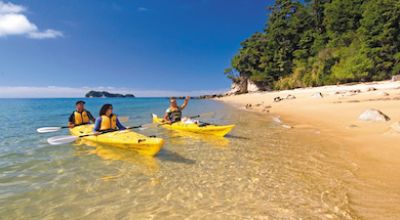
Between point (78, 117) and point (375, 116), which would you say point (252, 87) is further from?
point (78, 117)

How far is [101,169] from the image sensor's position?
576 centimetres

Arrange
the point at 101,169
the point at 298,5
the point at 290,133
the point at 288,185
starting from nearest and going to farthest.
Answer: the point at 288,185 < the point at 101,169 < the point at 290,133 < the point at 298,5

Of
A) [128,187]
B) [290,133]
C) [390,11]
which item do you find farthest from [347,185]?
[390,11]

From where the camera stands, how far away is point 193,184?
15.4 ft

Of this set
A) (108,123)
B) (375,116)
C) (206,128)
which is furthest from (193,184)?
(375,116)

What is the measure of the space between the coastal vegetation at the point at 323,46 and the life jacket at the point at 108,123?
112ft

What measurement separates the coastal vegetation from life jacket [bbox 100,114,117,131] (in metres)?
34.3

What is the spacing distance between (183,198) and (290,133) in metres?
6.94

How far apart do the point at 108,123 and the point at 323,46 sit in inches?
1790

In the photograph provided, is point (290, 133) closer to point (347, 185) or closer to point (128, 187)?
point (347, 185)

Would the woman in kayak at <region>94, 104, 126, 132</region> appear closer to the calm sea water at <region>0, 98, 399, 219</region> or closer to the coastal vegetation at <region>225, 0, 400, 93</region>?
the calm sea water at <region>0, 98, 399, 219</region>

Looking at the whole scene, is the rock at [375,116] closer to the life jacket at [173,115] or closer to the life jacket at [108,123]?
the life jacket at [173,115]

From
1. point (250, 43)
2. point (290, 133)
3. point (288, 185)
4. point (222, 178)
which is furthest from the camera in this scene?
point (250, 43)

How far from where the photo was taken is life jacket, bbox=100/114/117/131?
7.87m
